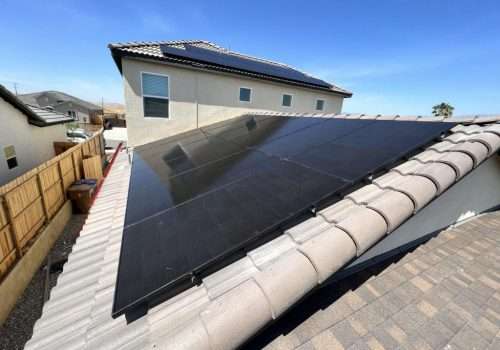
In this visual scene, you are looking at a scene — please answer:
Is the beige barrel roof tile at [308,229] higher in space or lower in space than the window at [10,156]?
higher

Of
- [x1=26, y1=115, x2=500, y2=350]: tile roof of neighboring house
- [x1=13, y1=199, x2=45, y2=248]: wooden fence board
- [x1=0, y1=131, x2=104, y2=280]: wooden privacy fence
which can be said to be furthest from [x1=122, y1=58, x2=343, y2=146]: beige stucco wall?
[x1=26, y1=115, x2=500, y2=350]: tile roof of neighboring house

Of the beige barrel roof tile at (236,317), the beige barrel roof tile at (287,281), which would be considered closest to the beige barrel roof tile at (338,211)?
the beige barrel roof tile at (287,281)

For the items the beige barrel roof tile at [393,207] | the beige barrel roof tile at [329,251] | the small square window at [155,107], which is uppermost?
the small square window at [155,107]

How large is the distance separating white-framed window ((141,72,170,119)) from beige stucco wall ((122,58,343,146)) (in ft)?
0.52

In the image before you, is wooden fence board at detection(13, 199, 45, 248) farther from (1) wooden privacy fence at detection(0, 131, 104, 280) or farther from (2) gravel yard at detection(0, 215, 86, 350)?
(2) gravel yard at detection(0, 215, 86, 350)

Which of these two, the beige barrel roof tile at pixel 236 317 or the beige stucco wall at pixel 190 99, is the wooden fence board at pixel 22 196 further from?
the beige barrel roof tile at pixel 236 317

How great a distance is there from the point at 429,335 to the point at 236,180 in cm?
272

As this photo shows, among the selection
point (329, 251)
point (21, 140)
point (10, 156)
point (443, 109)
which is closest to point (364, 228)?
point (329, 251)

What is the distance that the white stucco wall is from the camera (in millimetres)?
10039

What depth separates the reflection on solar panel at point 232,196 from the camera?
1.83 m

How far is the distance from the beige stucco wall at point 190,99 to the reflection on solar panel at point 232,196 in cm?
495

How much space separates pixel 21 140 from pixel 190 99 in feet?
33.5

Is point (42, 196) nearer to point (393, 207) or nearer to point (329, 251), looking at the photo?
point (329, 251)

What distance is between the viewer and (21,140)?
37.8ft
